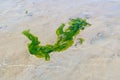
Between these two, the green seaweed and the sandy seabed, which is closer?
the sandy seabed

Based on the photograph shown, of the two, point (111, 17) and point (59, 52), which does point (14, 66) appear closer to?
point (59, 52)

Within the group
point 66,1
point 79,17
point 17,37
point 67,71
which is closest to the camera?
point 67,71

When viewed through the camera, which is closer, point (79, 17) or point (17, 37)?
point (17, 37)

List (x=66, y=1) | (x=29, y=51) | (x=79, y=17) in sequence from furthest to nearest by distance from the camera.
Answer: (x=66, y=1) → (x=79, y=17) → (x=29, y=51)

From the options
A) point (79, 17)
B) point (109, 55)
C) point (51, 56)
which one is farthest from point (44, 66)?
point (79, 17)
